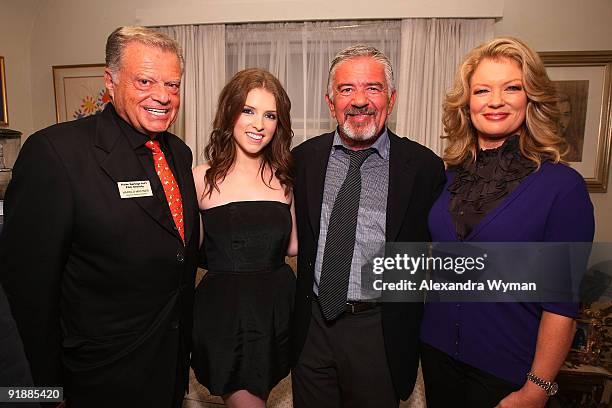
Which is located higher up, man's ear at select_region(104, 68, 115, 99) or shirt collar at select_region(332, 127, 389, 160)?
man's ear at select_region(104, 68, 115, 99)

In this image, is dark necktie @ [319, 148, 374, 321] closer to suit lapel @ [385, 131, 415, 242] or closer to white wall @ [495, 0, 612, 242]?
suit lapel @ [385, 131, 415, 242]

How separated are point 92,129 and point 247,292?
86 centimetres

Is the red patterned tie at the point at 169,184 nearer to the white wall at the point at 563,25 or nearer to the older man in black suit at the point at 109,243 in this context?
the older man in black suit at the point at 109,243

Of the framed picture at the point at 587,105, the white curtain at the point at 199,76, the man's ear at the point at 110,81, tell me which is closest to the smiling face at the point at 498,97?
the man's ear at the point at 110,81

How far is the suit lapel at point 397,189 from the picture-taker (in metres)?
1.62

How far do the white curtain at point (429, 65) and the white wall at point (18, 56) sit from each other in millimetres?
3750

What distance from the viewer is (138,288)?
1407 mm

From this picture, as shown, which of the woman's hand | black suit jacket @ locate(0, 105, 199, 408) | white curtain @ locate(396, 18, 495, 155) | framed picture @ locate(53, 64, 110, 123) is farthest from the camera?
framed picture @ locate(53, 64, 110, 123)

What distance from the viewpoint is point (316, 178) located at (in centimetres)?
177

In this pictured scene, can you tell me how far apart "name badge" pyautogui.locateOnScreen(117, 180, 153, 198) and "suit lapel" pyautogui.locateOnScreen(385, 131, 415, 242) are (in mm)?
912

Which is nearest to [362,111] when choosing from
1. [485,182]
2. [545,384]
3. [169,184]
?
[485,182]

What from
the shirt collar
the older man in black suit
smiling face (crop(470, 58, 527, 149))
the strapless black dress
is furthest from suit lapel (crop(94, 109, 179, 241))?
smiling face (crop(470, 58, 527, 149))

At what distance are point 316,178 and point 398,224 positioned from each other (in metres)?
0.41

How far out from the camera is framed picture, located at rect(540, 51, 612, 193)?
10.8ft
